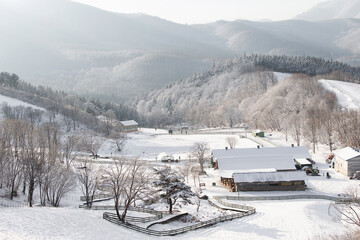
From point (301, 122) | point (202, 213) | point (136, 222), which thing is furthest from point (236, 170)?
point (301, 122)

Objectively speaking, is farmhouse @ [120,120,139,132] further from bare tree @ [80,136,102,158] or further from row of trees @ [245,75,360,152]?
row of trees @ [245,75,360,152]

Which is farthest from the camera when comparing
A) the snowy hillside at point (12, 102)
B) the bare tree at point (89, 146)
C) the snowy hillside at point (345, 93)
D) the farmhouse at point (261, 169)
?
the snowy hillside at point (12, 102)

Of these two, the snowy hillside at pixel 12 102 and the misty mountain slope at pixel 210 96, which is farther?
the misty mountain slope at pixel 210 96

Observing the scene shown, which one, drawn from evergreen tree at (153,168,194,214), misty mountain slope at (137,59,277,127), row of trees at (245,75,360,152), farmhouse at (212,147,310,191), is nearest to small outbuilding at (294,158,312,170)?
farmhouse at (212,147,310,191)

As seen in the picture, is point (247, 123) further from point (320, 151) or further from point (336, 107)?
point (320, 151)

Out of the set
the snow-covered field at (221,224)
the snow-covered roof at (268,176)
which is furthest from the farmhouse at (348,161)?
the snow-covered roof at (268,176)

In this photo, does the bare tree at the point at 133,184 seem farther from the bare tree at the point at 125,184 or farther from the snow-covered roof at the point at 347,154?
the snow-covered roof at the point at 347,154
